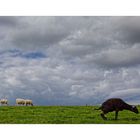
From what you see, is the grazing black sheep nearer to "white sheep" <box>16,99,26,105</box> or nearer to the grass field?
the grass field

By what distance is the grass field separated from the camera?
32.1 metres

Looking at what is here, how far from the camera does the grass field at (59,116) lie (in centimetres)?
3206

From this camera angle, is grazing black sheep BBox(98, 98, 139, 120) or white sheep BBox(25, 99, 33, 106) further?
white sheep BBox(25, 99, 33, 106)

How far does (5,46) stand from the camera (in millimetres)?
32938

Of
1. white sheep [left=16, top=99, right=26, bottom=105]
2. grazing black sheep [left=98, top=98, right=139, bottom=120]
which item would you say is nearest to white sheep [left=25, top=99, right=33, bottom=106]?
white sheep [left=16, top=99, right=26, bottom=105]

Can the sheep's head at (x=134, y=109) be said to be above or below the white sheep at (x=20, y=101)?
below

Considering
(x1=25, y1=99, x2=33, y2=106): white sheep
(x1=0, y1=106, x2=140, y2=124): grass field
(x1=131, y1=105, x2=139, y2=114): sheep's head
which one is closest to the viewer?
(x1=0, y1=106, x2=140, y2=124): grass field

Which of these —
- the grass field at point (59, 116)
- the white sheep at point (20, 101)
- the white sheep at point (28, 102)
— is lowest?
the grass field at point (59, 116)

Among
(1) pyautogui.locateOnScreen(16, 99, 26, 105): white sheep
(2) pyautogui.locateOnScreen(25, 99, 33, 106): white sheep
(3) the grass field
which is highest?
(1) pyautogui.locateOnScreen(16, 99, 26, 105): white sheep

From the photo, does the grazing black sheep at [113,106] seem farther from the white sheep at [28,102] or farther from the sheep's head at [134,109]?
the white sheep at [28,102]

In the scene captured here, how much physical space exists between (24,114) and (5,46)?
364cm

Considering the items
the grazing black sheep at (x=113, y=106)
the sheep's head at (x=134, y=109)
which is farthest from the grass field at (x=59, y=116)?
the grazing black sheep at (x=113, y=106)
